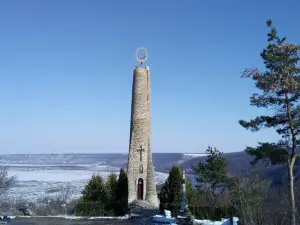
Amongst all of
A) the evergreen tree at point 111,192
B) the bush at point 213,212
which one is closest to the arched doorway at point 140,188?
the evergreen tree at point 111,192

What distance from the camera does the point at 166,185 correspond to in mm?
28375

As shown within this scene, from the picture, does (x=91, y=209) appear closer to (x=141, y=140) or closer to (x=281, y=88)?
(x=141, y=140)

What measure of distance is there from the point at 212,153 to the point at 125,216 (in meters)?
7.48

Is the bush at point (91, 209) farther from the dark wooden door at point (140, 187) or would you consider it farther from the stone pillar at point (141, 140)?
the dark wooden door at point (140, 187)

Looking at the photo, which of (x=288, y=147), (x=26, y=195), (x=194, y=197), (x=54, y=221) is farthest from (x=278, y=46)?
(x=26, y=195)

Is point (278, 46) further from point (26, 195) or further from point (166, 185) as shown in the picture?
point (26, 195)

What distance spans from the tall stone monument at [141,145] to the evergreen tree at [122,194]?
1.76ft

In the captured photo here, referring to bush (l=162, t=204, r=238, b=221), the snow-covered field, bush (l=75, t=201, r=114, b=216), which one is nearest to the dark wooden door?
bush (l=75, t=201, r=114, b=216)

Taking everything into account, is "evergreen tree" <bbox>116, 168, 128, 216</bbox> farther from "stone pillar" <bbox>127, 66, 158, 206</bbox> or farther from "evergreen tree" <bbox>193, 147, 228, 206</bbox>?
"evergreen tree" <bbox>193, 147, 228, 206</bbox>

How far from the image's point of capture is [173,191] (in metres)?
27.7

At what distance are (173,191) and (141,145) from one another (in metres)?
5.82

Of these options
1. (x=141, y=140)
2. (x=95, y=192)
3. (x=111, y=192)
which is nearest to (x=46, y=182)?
(x=95, y=192)

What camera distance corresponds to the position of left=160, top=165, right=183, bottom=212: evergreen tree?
27.2m

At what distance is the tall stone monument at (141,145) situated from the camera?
32.0 m
